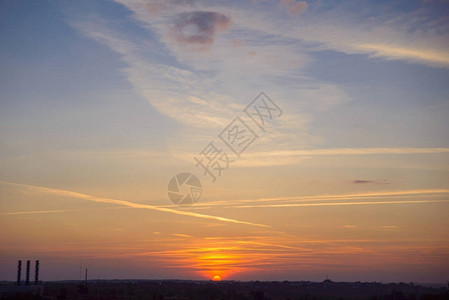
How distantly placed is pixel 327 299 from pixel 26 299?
55.4 metres

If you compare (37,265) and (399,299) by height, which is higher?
(37,265)

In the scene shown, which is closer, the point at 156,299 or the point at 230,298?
the point at 156,299

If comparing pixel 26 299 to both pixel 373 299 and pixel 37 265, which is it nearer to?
pixel 37 265

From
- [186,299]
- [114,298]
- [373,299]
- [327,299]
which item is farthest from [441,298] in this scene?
[114,298]

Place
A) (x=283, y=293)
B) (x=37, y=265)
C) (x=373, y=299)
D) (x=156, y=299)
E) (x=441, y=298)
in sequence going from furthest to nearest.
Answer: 1. (x=283, y=293)
2. (x=37, y=265)
3. (x=373, y=299)
4. (x=156, y=299)
5. (x=441, y=298)

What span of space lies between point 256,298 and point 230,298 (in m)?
7.87

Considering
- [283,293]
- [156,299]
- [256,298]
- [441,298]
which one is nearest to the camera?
[441,298]

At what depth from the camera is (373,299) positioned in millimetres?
87750

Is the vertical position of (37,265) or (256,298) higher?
(37,265)

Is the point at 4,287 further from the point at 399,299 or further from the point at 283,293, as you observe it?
the point at 399,299

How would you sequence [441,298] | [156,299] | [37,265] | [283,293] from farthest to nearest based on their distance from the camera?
[283,293]
[37,265]
[156,299]
[441,298]

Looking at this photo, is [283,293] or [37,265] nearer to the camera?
[37,265]

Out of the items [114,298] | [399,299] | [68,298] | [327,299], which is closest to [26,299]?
[68,298]

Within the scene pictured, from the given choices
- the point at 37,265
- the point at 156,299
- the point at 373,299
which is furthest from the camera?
the point at 37,265
